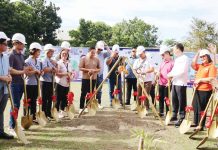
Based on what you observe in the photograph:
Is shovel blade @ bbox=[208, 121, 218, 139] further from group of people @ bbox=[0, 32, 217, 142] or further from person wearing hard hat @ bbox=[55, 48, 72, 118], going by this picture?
person wearing hard hat @ bbox=[55, 48, 72, 118]

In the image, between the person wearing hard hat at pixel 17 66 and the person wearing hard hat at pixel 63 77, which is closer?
the person wearing hard hat at pixel 17 66

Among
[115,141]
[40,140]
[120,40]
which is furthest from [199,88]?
[120,40]

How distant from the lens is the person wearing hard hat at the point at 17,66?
6395 millimetres

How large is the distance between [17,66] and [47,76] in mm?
1383

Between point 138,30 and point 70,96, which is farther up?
point 138,30

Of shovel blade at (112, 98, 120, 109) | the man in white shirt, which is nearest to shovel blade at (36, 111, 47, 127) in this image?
the man in white shirt

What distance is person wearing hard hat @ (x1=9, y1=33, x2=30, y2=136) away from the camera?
21.0 ft

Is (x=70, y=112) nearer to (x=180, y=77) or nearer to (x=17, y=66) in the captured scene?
(x=17, y=66)

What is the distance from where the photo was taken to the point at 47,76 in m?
7.81

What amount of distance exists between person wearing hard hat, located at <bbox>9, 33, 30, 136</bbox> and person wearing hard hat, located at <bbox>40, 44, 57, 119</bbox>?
109cm

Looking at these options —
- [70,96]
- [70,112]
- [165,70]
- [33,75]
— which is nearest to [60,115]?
[70,112]

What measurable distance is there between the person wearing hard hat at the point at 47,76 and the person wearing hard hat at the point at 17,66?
3.58ft

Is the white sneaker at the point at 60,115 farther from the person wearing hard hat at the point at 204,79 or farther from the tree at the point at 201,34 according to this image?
the tree at the point at 201,34

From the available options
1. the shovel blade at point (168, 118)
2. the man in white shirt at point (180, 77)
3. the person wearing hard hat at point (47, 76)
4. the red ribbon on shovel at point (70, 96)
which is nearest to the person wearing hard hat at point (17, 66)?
the person wearing hard hat at point (47, 76)
